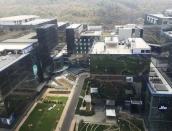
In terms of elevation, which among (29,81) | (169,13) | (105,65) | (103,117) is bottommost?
(103,117)

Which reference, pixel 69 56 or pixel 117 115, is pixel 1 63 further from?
pixel 69 56

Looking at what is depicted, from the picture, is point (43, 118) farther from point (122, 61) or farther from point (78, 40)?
point (78, 40)

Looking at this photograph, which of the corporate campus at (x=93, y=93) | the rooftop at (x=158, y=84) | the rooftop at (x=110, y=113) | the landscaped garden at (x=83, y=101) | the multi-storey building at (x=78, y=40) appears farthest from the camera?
the multi-storey building at (x=78, y=40)

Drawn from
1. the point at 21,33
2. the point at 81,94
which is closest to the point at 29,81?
the point at 81,94

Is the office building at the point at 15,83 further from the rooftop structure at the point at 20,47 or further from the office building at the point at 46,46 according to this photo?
the office building at the point at 46,46

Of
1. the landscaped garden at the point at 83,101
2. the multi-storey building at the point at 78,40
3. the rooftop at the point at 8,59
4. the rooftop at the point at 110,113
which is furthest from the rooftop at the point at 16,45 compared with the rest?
the rooftop at the point at 110,113

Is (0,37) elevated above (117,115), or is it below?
above
